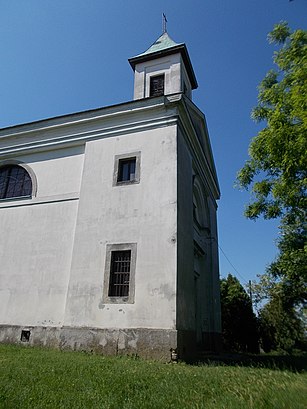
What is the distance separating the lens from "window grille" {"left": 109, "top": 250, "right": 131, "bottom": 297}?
31.5ft

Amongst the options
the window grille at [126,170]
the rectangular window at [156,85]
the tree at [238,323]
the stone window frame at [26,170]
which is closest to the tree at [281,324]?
the tree at [238,323]

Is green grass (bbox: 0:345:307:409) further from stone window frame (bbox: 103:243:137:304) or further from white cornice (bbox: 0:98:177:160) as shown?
white cornice (bbox: 0:98:177:160)

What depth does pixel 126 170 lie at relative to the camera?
11.5 metres

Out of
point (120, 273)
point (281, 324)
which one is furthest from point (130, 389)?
point (281, 324)

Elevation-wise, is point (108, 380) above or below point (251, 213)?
below

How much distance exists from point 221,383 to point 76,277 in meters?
6.36

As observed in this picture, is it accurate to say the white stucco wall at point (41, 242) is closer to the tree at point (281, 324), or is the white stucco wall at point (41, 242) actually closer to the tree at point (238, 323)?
the tree at point (238, 323)

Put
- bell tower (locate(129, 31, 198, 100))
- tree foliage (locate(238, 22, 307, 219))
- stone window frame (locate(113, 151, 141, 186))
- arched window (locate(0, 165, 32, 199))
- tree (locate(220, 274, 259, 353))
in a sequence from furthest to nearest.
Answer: tree (locate(220, 274, 259, 353)) < bell tower (locate(129, 31, 198, 100)) < arched window (locate(0, 165, 32, 199)) < stone window frame (locate(113, 151, 141, 186)) < tree foliage (locate(238, 22, 307, 219))

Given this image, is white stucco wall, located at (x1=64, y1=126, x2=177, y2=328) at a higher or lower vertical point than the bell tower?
lower

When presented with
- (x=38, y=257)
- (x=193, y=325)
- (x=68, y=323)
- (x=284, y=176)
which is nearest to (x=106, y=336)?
(x=68, y=323)

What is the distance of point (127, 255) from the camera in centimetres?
995

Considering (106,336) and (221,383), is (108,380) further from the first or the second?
(106,336)

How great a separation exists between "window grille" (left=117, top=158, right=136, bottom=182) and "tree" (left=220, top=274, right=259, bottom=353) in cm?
1357

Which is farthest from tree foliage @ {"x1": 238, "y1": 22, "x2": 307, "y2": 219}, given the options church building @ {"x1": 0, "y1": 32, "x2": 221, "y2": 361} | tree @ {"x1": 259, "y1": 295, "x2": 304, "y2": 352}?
tree @ {"x1": 259, "y1": 295, "x2": 304, "y2": 352}
